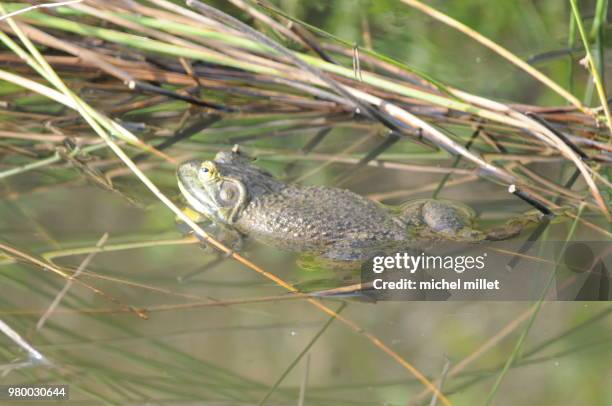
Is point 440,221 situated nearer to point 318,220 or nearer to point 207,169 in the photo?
point 318,220

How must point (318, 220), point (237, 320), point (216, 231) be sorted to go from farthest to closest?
point (216, 231), point (318, 220), point (237, 320)

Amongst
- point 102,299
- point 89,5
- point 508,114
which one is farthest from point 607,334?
point 89,5

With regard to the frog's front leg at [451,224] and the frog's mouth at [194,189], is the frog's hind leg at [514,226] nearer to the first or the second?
the frog's front leg at [451,224]

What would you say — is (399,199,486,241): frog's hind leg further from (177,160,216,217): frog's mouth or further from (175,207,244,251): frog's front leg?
(177,160,216,217): frog's mouth

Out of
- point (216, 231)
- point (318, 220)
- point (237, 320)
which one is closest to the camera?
point (237, 320)

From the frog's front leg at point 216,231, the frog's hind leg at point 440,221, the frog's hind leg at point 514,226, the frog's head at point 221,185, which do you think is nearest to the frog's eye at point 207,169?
the frog's head at point 221,185

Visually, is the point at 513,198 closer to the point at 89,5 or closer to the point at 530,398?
the point at 530,398

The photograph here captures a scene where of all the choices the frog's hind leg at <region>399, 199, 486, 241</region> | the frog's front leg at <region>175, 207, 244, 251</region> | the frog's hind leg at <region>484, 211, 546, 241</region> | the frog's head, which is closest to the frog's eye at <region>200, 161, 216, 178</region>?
the frog's head

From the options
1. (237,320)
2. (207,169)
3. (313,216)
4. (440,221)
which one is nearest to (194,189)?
(207,169)
